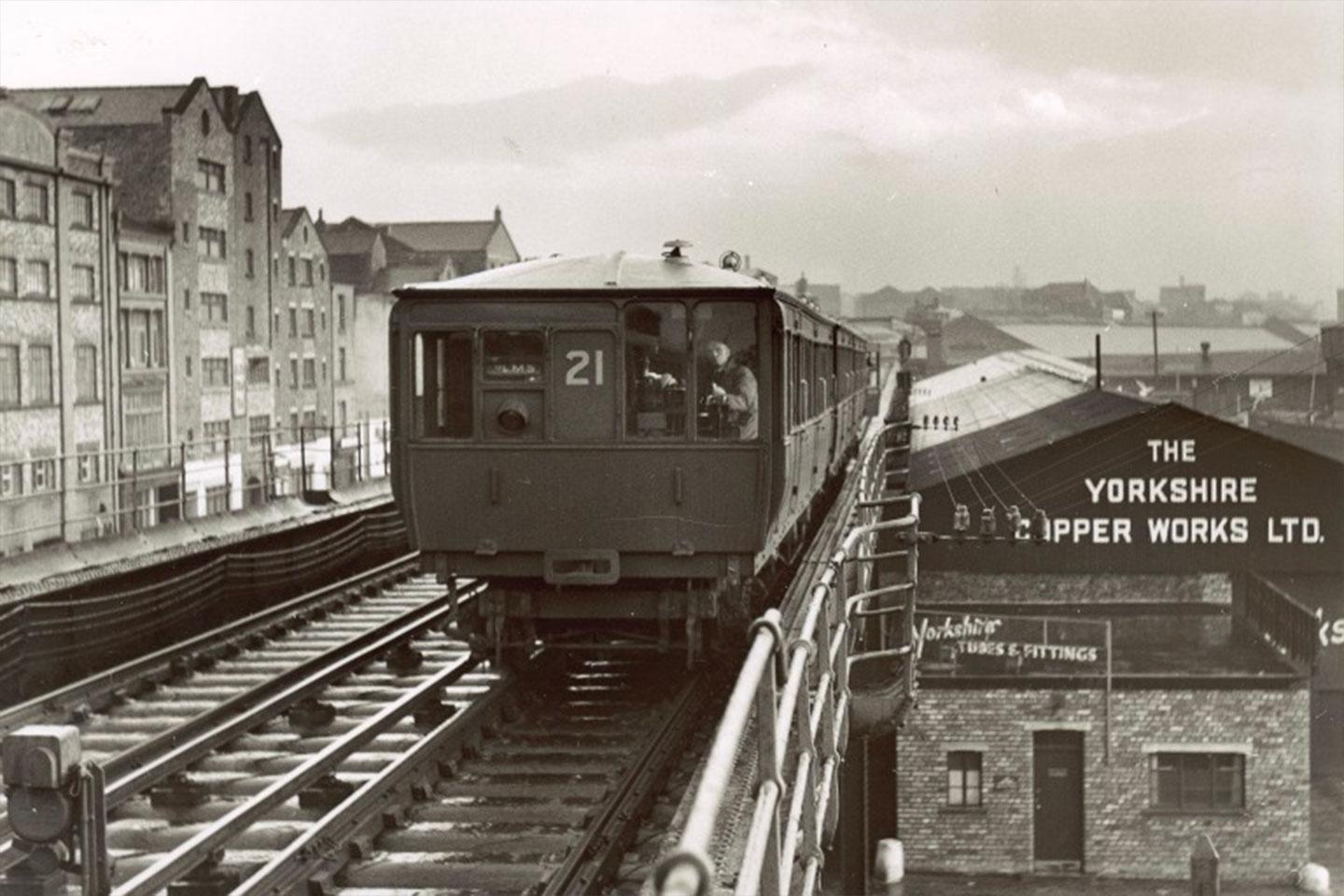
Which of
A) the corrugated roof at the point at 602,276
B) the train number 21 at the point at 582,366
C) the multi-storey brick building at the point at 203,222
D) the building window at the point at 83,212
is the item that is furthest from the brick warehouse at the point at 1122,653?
the multi-storey brick building at the point at 203,222

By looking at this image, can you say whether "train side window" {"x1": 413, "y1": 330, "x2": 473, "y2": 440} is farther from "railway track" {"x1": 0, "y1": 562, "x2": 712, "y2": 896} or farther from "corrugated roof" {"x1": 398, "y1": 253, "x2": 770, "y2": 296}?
"railway track" {"x1": 0, "y1": 562, "x2": 712, "y2": 896}

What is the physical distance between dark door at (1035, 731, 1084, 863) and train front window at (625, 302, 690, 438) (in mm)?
15899

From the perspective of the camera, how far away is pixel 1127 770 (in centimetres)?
2362

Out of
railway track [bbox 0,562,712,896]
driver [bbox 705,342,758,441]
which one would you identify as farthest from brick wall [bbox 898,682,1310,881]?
driver [bbox 705,342,758,441]

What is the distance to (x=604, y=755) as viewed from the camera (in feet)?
29.2

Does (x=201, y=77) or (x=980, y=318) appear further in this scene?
(x=980, y=318)

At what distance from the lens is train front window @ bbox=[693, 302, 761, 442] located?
9.52 metres

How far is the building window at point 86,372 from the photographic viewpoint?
3622 centimetres

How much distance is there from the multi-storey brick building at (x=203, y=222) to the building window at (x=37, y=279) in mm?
6249

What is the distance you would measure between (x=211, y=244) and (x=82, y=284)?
8883mm

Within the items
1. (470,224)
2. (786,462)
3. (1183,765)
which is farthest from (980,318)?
(786,462)

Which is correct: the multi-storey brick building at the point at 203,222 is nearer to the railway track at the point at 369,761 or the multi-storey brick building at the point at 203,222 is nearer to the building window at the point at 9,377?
the building window at the point at 9,377

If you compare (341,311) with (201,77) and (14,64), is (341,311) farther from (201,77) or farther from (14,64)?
(14,64)

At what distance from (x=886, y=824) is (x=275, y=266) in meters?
30.8
